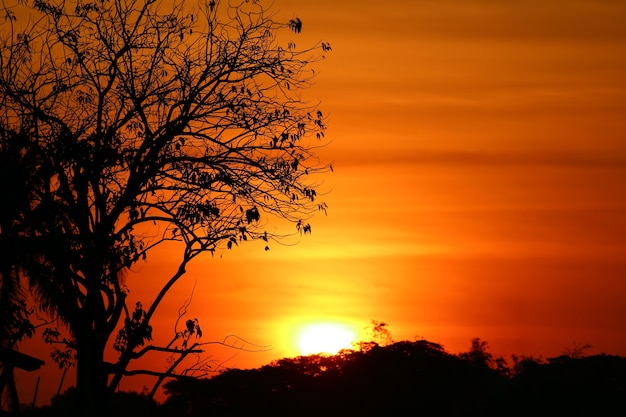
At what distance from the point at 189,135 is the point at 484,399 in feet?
75.3

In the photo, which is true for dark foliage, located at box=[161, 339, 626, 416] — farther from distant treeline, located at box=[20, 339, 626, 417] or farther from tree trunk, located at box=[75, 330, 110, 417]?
tree trunk, located at box=[75, 330, 110, 417]

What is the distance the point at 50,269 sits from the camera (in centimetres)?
1800

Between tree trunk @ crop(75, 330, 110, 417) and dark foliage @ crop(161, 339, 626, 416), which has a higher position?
dark foliage @ crop(161, 339, 626, 416)

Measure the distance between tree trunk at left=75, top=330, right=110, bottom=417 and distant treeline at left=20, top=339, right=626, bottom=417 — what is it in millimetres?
16295

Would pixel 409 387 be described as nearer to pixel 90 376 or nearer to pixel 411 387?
pixel 411 387

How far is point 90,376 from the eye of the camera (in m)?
17.3

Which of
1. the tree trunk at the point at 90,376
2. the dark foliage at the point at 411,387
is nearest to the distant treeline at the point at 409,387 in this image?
the dark foliage at the point at 411,387

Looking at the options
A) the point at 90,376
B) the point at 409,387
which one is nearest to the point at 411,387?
the point at 409,387

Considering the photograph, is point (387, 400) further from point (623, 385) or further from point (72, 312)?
point (72, 312)

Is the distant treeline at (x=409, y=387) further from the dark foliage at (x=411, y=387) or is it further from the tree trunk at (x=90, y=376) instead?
the tree trunk at (x=90, y=376)

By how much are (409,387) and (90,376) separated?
73.6ft

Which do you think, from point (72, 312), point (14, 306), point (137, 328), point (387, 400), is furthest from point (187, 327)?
point (387, 400)

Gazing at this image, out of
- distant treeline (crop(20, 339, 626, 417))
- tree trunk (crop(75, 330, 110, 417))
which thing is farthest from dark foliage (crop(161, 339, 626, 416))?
tree trunk (crop(75, 330, 110, 417))

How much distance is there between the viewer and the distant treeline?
116 feet
